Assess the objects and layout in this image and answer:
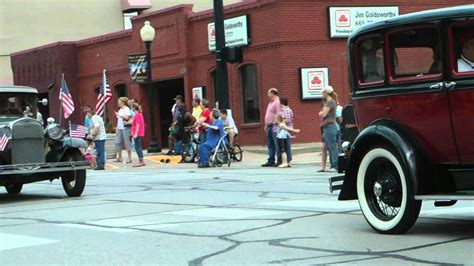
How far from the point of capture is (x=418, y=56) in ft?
23.9

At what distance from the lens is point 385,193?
24.1 feet

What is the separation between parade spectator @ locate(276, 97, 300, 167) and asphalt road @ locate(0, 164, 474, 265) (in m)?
3.51

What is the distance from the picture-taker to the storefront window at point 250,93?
24.5 m

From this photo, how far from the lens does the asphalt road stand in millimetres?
6469

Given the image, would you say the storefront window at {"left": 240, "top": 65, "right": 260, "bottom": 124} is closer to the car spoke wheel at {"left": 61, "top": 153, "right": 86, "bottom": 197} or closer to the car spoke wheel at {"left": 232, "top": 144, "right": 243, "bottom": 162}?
the car spoke wheel at {"left": 232, "top": 144, "right": 243, "bottom": 162}

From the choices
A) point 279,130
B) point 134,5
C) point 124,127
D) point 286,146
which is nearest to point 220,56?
point 124,127

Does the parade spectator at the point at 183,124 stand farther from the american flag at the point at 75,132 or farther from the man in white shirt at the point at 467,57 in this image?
the man in white shirt at the point at 467,57

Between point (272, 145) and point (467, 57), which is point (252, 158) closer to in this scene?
point (272, 145)

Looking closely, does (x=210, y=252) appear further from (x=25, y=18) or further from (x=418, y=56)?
(x=25, y=18)

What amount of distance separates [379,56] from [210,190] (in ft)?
18.9

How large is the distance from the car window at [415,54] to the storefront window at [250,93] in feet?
55.7

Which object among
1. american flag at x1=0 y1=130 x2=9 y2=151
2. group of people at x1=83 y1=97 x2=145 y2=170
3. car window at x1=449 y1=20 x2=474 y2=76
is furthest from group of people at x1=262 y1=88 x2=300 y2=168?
car window at x1=449 y1=20 x2=474 y2=76

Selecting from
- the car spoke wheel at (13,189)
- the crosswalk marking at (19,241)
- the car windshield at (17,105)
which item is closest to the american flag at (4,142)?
the car windshield at (17,105)

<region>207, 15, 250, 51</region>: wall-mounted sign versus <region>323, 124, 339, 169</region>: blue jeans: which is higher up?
<region>207, 15, 250, 51</region>: wall-mounted sign
